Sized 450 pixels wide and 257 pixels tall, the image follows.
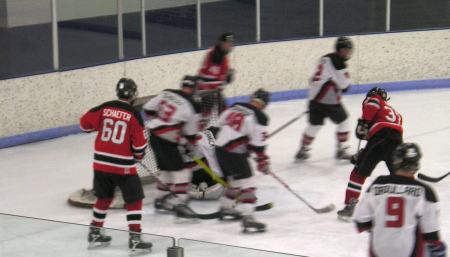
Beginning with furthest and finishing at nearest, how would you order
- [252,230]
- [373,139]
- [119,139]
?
[373,139], [252,230], [119,139]

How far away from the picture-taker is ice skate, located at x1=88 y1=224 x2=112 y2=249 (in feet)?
9.78

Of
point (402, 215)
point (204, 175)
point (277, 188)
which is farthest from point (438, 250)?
point (277, 188)

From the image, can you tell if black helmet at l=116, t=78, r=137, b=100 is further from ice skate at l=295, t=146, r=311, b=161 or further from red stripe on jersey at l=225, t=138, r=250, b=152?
ice skate at l=295, t=146, r=311, b=161

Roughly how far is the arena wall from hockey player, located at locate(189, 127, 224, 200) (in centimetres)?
217

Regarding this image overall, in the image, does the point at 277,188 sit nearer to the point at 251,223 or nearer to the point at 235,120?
the point at 251,223

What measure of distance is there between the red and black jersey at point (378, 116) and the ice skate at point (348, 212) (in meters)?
0.41

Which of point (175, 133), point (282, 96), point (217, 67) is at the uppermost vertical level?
point (217, 67)

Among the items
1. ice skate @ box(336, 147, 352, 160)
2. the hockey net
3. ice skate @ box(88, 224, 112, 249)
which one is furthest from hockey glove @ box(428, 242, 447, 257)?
Result: ice skate @ box(336, 147, 352, 160)

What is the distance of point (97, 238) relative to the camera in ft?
10.0

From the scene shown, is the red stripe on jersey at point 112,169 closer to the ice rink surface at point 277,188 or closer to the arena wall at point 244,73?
the ice rink surface at point 277,188

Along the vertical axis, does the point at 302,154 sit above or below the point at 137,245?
below

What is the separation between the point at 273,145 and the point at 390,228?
13.3 feet

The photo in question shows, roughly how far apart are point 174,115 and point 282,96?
4123 millimetres

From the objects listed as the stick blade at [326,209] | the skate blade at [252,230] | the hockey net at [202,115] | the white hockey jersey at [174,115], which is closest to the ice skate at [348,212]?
the stick blade at [326,209]
